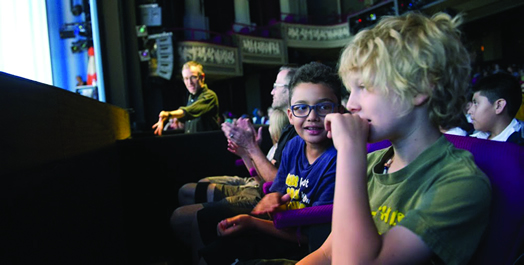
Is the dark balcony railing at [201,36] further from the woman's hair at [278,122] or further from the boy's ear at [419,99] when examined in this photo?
the boy's ear at [419,99]

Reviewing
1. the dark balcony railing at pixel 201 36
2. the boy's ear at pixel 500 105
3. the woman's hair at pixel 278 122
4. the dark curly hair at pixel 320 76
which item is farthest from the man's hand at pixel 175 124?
the dark balcony railing at pixel 201 36

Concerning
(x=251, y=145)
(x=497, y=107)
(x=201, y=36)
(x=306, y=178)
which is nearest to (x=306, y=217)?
(x=306, y=178)

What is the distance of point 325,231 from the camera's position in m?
→ 1.16

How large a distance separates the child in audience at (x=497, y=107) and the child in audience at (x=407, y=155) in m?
1.99

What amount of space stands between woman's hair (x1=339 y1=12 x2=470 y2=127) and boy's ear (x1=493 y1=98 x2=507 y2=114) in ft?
6.54

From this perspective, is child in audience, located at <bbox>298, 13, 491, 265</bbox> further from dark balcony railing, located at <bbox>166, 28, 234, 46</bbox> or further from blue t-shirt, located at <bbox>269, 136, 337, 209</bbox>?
dark balcony railing, located at <bbox>166, 28, 234, 46</bbox>

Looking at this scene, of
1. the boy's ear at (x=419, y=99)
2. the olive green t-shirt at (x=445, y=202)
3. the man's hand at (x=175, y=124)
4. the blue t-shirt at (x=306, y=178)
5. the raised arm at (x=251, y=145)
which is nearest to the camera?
the olive green t-shirt at (x=445, y=202)

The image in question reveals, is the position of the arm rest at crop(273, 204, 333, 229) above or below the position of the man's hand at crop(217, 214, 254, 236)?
above

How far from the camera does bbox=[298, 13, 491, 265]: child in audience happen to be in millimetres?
707

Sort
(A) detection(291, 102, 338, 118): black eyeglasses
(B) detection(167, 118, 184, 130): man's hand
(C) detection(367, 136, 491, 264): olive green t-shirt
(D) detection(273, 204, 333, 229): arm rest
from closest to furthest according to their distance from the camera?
(C) detection(367, 136, 491, 264): olive green t-shirt, (D) detection(273, 204, 333, 229): arm rest, (A) detection(291, 102, 338, 118): black eyeglasses, (B) detection(167, 118, 184, 130): man's hand

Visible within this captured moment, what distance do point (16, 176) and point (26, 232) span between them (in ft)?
0.33

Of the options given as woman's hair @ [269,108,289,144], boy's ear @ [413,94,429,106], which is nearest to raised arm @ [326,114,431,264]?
boy's ear @ [413,94,429,106]

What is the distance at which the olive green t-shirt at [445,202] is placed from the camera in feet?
2.29

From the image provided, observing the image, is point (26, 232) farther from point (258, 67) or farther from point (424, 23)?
point (258, 67)
